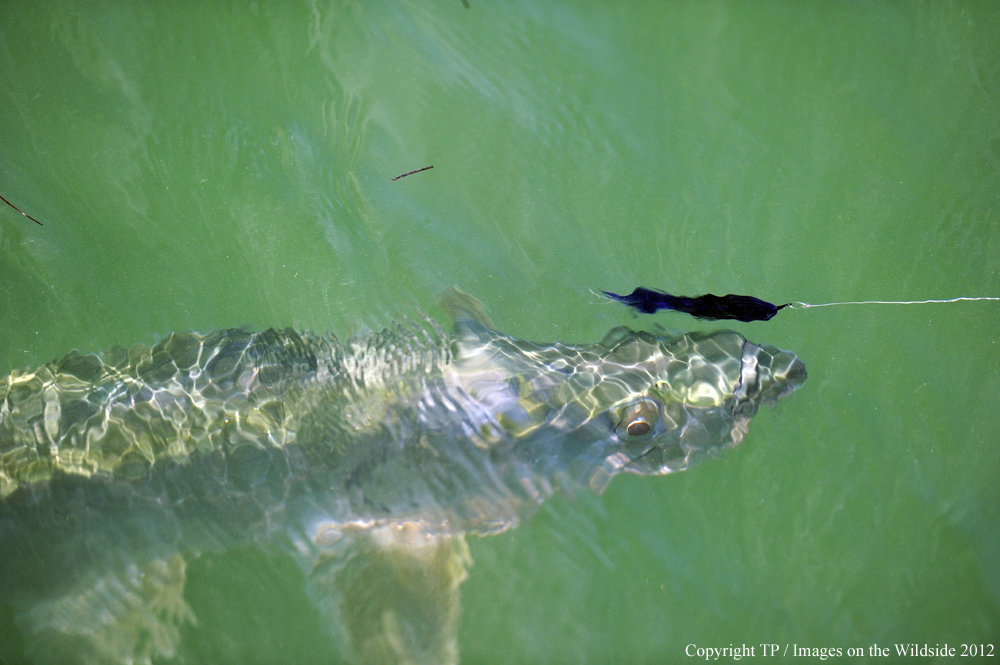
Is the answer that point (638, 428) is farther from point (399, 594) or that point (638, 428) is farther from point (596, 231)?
point (399, 594)

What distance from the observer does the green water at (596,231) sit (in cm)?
454

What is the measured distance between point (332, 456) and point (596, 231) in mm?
2687

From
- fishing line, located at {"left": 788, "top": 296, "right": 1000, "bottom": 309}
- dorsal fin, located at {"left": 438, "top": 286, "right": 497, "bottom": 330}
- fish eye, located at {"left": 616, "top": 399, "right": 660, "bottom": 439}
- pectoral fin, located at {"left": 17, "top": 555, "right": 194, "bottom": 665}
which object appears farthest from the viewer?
fishing line, located at {"left": 788, "top": 296, "right": 1000, "bottom": 309}

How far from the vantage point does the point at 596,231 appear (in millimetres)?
5094

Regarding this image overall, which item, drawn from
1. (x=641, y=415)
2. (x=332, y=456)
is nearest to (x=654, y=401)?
(x=641, y=415)

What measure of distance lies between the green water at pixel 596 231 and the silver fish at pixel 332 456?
267 millimetres

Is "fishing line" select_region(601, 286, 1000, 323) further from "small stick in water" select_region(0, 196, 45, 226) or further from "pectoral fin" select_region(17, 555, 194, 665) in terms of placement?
"small stick in water" select_region(0, 196, 45, 226)

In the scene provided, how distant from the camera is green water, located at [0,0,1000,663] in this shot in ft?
14.9

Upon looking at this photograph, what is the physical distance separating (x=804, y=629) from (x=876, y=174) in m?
3.68

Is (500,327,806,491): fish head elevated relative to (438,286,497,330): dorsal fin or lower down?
lower down

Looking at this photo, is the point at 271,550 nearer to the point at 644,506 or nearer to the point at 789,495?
the point at 644,506

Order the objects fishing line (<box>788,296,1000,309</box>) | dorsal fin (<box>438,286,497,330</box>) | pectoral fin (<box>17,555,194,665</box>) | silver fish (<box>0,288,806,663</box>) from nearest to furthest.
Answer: silver fish (<box>0,288,806,663</box>) < pectoral fin (<box>17,555,194,665</box>) < dorsal fin (<box>438,286,497,330</box>) < fishing line (<box>788,296,1000,309</box>)

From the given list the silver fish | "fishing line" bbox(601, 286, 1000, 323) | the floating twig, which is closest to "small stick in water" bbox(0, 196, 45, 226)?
the floating twig

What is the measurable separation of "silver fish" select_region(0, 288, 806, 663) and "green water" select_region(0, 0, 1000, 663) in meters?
0.27
